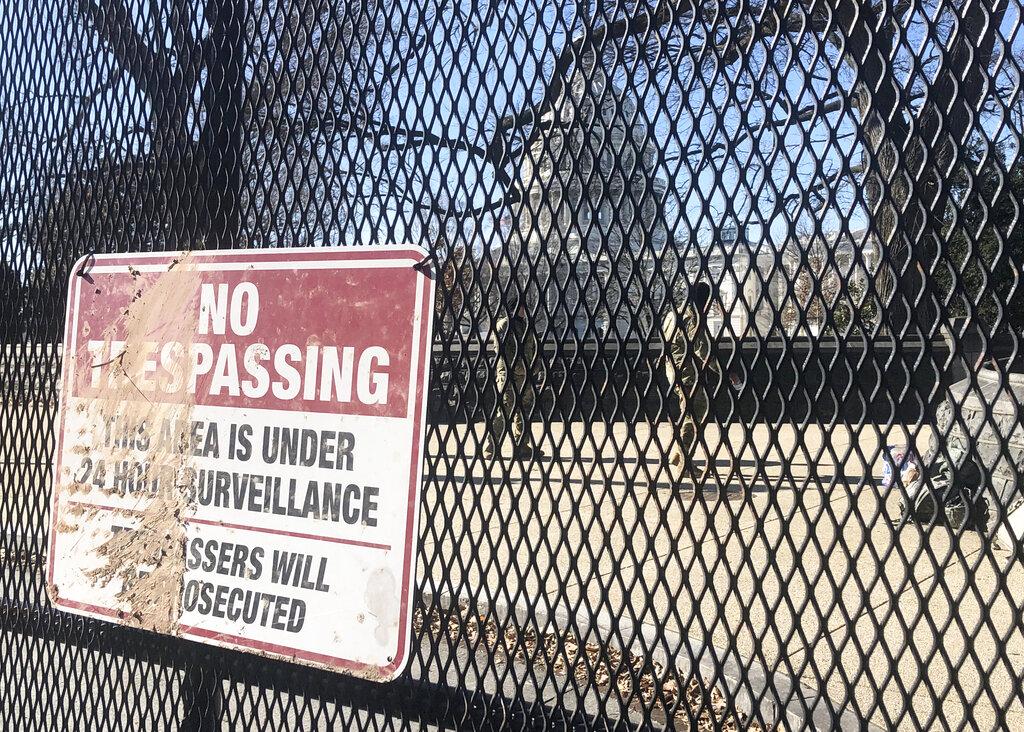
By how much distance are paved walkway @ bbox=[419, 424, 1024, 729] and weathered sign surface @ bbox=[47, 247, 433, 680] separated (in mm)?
169

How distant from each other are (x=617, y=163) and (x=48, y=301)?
171 cm

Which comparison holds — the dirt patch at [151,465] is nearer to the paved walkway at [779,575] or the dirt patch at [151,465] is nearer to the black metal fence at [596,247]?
the black metal fence at [596,247]

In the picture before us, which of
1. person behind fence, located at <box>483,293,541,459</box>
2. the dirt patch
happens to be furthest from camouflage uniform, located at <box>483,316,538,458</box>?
the dirt patch

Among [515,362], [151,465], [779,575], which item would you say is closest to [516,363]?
[515,362]

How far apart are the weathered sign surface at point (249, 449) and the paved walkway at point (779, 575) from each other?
0.55 ft

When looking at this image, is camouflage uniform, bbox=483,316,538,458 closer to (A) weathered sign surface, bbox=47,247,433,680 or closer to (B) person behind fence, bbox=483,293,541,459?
(B) person behind fence, bbox=483,293,541,459

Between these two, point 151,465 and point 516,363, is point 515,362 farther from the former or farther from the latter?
point 151,465

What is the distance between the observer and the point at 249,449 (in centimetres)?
200

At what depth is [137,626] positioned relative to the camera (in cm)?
217

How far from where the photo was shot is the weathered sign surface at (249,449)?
1.85m

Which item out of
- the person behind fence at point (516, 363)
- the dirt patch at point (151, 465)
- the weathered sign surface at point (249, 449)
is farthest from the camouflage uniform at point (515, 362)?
the dirt patch at point (151, 465)

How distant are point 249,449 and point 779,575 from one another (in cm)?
114

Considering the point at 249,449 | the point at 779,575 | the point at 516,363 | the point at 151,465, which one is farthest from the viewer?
the point at 151,465

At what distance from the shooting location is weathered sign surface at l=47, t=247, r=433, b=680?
185 centimetres
